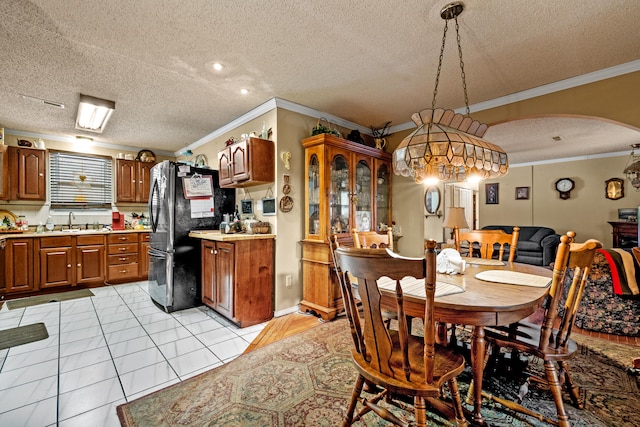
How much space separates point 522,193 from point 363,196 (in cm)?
595

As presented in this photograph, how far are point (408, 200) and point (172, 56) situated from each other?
10.5 ft

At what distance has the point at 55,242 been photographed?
13.9 ft

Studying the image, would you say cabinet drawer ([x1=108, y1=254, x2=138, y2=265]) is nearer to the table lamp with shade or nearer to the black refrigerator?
the black refrigerator

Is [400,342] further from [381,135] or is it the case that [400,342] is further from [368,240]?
[381,135]

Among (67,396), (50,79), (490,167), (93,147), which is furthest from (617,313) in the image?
(93,147)

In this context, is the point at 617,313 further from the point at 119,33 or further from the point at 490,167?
the point at 119,33

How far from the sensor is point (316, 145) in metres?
3.30

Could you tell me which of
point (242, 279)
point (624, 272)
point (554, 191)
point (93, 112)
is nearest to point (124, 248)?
point (93, 112)

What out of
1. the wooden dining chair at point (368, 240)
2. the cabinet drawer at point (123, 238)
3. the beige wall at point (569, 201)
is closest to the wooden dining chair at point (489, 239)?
the wooden dining chair at point (368, 240)

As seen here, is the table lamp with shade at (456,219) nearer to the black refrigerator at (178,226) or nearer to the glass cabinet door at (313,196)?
the glass cabinet door at (313,196)

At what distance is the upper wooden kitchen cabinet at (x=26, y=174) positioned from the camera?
4.29 m

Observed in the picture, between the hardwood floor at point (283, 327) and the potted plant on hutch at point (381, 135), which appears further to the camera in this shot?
the potted plant on hutch at point (381, 135)

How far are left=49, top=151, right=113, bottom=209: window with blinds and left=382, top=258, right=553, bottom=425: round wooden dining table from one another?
5743 millimetres

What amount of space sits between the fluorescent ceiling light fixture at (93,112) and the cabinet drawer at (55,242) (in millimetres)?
1673
